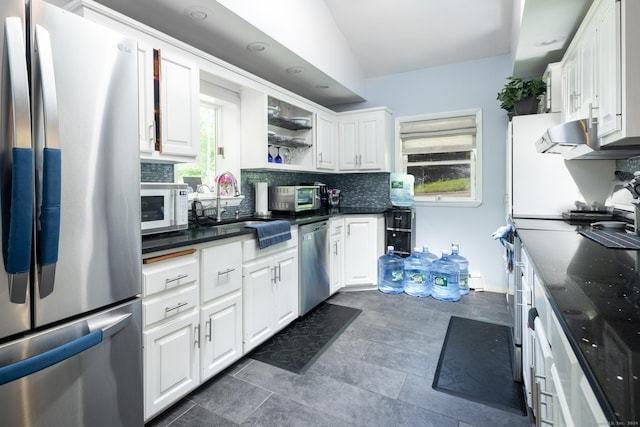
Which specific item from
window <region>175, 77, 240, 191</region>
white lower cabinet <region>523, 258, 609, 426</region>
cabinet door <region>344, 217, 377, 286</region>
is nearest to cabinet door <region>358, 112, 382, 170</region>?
cabinet door <region>344, 217, 377, 286</region>

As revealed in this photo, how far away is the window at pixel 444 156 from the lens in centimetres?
376

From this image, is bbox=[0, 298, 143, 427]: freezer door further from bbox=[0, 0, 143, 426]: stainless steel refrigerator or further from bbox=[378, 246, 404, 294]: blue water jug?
bbox=[378, 246, 404, 294]: blue water jug

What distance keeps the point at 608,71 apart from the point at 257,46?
2308mm

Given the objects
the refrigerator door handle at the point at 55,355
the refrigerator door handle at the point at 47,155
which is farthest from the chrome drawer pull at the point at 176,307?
the refrigerator door handle at the point at 47,155

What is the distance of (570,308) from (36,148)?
1.54 meters

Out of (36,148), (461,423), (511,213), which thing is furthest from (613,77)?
(36,148)

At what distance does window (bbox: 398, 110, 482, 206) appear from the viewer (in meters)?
3.76

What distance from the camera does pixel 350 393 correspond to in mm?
1853

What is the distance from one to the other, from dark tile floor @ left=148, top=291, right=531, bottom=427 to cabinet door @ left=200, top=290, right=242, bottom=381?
0.12m

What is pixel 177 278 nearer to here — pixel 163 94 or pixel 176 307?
pixel 176 307

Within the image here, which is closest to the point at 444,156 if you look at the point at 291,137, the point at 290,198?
the point at 291,137

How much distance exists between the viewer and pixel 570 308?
2.47ft

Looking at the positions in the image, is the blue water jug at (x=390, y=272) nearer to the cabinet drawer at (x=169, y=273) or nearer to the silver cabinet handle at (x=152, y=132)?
the cabinet drawer at (x=169, y=273)

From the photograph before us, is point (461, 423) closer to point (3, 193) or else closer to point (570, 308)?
point (570, 308)
